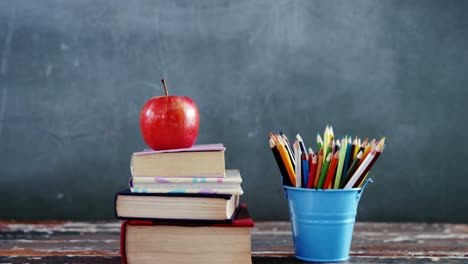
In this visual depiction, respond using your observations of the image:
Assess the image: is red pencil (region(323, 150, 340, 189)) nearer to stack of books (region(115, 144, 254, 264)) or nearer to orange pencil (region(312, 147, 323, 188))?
orange pencil (region(312, 147, 323, 188))

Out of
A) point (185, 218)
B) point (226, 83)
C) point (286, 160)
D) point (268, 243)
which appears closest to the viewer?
point (185, 218)

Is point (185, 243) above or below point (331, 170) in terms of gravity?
below

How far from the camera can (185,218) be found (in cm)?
112

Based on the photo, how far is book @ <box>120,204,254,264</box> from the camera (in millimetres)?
1123

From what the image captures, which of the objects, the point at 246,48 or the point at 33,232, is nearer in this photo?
the point at 33,232

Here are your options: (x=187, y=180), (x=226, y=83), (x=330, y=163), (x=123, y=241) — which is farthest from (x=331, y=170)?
(x=226, y=83)

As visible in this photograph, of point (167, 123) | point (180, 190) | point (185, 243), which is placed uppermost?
point (167, 123)

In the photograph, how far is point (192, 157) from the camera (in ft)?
3.76

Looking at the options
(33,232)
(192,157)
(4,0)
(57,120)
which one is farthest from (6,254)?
(4,0)

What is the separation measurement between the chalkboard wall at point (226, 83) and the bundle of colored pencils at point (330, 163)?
645 mm

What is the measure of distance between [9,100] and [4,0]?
0.32 metres

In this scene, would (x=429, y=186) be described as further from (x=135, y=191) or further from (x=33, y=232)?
(x=33, y=232)

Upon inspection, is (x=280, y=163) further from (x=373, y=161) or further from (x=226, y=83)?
(x=226, y=83)

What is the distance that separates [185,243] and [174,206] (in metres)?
0.08
